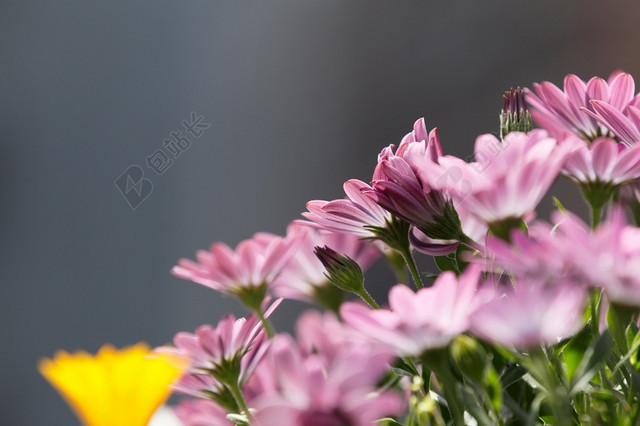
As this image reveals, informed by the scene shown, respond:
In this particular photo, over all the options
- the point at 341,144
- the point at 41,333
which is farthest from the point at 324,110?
the point at 41,333

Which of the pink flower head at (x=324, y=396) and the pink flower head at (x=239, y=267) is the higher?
the pink flower head at (x=239, y=267)

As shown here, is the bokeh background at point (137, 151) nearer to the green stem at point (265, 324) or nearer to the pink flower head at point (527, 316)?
the green stem at point (265, 324)

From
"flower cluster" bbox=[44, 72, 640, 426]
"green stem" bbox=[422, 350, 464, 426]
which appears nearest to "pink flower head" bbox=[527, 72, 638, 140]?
"flower cluster" bbox=[44, 72, 640, 426]

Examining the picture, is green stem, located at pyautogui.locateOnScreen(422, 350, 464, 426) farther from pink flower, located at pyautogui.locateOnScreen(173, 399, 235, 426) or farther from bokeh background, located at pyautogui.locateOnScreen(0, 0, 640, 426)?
bokeh background, located at pyautogui.locateOnScreen(0, 0, 640, 426)

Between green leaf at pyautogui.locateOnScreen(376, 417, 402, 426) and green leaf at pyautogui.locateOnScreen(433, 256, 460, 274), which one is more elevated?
green leaf at pyautogui.locateOnScreen(433, 256, 460, 274)

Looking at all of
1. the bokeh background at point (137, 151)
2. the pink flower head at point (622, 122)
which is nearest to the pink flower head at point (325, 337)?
the pink flower head at point (622, 122)

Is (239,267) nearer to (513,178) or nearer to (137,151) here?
(513,178)
